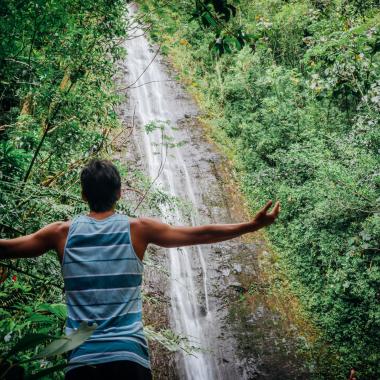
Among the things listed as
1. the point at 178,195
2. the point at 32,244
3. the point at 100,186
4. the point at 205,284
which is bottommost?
the point at 205,284

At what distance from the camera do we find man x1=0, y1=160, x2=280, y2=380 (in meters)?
1.50

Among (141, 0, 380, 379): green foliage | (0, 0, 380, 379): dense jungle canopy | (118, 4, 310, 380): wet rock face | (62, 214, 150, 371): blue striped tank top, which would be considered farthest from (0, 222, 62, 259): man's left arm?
(141, 0, 380, 379): green foliage

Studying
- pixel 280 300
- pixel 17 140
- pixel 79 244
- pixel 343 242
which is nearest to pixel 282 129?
pixel 343 242

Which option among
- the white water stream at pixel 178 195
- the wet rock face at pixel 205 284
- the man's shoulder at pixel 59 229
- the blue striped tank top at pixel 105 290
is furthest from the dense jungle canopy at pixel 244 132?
the white water stream at pixel 178 195

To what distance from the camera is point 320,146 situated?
10.5 m

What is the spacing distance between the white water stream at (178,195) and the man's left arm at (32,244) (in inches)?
108

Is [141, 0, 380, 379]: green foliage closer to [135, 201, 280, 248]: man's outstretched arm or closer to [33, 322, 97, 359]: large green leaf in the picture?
[135, 201, 280, 248]: man's outstretched arm

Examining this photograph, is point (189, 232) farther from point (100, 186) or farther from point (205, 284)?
point (205, 284)

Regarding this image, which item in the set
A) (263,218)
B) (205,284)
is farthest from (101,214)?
(205,284)

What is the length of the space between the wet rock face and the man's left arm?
3574mm

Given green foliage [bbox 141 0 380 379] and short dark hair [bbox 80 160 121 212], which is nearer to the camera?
short dark hair [bbox 80 160 121 212]

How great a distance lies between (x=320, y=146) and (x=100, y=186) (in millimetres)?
9677

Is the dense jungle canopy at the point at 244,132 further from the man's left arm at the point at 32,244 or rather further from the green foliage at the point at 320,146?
the man's left arm at the point at 32,244

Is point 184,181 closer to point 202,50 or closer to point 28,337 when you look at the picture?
point 202,50
